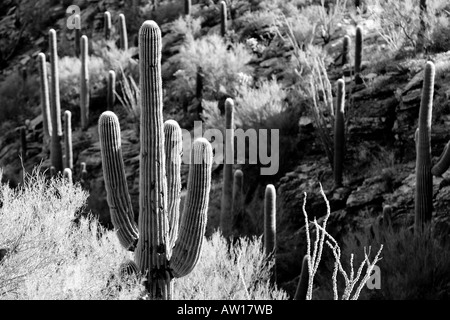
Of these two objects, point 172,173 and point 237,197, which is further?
point 237,197

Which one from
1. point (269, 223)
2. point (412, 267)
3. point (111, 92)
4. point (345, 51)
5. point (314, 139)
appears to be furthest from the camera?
point (111, 92)

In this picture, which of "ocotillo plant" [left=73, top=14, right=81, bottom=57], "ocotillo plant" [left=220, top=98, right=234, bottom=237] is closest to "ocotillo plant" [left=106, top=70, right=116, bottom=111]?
"ocotillo plant" [left=73, top=14, right=81, bottom=57]

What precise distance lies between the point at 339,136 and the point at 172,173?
21.0 ft

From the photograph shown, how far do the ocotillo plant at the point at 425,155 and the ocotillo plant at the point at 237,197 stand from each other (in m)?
3.97

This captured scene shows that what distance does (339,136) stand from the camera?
16.9m

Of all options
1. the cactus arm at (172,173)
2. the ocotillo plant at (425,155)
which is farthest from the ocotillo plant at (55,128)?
the cactus arm at (172,173)

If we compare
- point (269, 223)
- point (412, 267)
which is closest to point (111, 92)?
point (269, 223)

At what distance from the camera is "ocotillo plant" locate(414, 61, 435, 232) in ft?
46.1

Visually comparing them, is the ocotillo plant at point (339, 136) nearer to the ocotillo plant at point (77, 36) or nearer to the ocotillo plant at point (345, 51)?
the ocotillo plant at point (345, 51)

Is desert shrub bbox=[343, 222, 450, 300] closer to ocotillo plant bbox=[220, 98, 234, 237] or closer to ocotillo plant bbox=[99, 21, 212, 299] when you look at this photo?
ocotillo plant bbox=[220, 98, 234, 237]

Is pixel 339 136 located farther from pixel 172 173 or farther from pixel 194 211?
pixel 194 211

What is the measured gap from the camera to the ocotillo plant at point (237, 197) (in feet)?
55.9

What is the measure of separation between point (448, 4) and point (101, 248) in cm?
1169

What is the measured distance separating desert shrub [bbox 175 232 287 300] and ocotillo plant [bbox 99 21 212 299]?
1.62m
